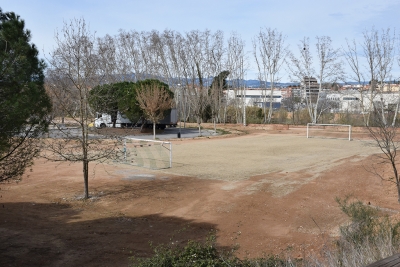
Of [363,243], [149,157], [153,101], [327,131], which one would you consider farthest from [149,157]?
[327,131]

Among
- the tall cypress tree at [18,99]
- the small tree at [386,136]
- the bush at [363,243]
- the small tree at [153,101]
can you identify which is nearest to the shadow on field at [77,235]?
the tall cypress tree at [18,99]

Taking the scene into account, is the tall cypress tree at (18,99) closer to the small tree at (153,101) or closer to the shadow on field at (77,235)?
the shadow on field at (77,235)

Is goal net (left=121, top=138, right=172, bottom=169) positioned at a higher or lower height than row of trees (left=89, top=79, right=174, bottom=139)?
lower

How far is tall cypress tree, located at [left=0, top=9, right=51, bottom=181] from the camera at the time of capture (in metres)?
7.72

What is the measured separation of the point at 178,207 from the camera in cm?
1249

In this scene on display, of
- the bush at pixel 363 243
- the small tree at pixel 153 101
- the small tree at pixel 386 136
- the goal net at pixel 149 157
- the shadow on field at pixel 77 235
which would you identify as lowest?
the shadow on field at pixel 77 235

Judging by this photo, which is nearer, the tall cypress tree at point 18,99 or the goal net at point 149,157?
the tall cypress tree at point 18,99

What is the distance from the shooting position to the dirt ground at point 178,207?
29.7 ft

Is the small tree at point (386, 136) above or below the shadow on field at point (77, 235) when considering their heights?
above

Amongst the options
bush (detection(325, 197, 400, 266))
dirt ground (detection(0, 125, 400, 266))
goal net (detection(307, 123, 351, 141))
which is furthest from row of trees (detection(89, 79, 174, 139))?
bush (detection(325, 197, 400, 266))

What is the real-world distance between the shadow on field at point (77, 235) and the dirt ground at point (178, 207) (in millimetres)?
22

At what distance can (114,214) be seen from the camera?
11.9m

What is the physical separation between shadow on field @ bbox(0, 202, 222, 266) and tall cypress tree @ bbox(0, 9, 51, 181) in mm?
1607

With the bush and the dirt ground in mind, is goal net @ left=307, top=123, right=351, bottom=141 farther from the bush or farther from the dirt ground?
A: the bush
